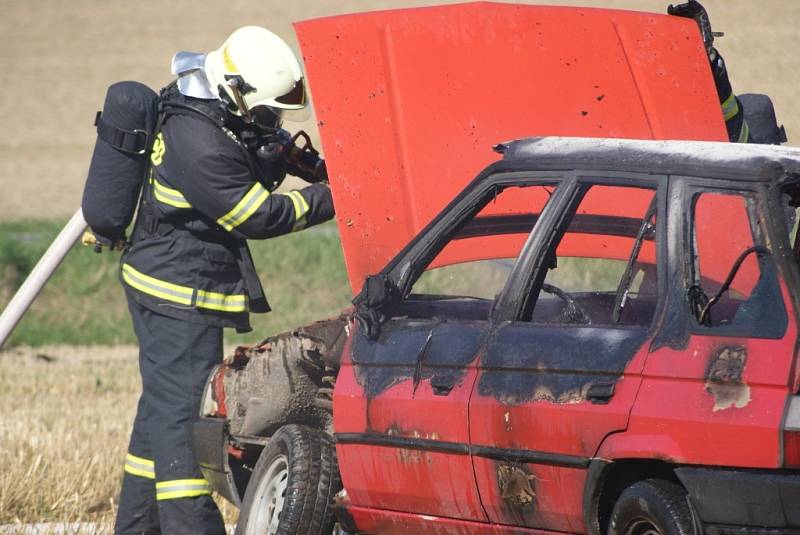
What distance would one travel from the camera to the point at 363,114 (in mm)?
6219

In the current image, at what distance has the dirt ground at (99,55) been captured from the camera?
81.8ft

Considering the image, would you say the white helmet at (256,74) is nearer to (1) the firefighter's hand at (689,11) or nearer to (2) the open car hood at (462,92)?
(2) the open car hood at (462,92)

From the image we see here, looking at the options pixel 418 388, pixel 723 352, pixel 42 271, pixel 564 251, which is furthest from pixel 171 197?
pixel 723 352

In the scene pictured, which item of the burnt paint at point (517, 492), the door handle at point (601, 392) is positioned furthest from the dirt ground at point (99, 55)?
the door handle at point (601, 392)

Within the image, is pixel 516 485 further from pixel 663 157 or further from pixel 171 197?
pixel 171 197

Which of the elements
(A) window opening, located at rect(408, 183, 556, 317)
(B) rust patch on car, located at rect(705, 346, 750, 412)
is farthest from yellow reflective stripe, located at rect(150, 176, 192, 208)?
(B) rust patch on car, located at rect(705, 346, 750, 412)

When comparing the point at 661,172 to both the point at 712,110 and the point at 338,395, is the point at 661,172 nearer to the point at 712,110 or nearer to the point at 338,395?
the point at 338,395

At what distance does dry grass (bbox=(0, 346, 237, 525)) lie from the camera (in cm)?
742

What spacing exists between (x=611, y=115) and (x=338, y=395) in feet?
5.84

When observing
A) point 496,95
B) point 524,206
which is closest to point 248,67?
point 496,95

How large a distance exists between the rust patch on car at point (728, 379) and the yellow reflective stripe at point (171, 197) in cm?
292

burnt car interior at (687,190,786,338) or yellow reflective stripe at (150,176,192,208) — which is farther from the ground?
yellow reflective stripe at (150,176,192,208)

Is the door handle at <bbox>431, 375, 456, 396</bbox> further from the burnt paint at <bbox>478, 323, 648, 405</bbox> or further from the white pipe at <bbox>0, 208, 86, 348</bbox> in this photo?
the white pipe at <bbox>0, 208, 86, 348</bbox>

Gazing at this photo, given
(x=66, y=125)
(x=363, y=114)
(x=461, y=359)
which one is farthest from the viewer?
(x=66, y=125)
